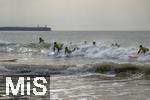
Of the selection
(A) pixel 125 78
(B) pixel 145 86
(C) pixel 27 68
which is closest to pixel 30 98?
(B) pixel 145 86

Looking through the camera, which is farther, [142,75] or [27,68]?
[27,68]

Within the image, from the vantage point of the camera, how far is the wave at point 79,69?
762 inches

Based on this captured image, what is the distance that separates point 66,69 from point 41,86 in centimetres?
659

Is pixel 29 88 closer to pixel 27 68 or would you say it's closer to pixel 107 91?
pixel 107 91

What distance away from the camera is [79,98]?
1216cm

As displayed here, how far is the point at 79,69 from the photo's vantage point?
20375mm

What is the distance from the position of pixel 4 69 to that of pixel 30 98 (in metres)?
8.92

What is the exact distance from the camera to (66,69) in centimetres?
2056

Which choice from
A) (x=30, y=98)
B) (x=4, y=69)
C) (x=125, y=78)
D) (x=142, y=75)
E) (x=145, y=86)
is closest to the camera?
(x=30, y=98)

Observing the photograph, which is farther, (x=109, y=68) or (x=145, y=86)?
(x=109, y=68)

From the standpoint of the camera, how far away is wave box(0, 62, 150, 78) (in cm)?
1936

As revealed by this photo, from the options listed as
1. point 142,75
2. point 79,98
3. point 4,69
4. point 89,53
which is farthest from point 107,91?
point 89,53

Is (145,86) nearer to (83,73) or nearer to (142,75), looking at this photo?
(142,75)

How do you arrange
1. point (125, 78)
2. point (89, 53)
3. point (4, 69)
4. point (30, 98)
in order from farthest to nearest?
1. point (89, 53)
2. point (4, 69)
3. point (125, 78)
4. point (30, 98)
